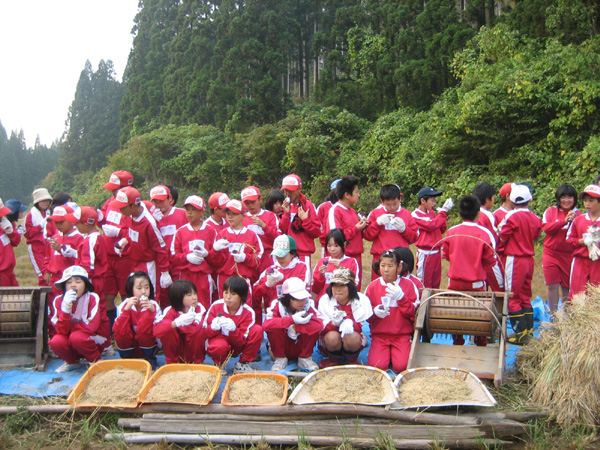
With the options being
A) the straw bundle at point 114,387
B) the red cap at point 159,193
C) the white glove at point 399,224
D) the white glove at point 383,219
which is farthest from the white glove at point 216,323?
the white glove at point 399,224

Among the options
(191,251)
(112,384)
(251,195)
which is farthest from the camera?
(251,195)

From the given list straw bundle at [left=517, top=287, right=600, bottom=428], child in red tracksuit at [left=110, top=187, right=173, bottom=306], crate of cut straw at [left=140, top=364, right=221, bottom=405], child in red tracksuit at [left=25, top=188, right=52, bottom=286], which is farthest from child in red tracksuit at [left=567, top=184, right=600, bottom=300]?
child in red tracksuit at [left=25, top=188, right=52, bottom=286]

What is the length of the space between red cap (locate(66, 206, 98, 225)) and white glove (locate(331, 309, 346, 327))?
3111 mm

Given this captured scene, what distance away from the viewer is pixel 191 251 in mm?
5766

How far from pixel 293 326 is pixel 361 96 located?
18.2 meters

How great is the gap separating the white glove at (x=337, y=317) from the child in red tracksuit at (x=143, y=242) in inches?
89.2

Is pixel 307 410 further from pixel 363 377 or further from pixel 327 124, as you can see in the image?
pixel 327 124

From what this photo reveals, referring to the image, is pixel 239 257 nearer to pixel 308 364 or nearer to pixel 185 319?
pixel 185 319

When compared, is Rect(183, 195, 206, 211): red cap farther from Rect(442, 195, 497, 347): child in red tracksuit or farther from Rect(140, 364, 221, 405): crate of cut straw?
Rect(442, 195, 497, 347): child in red tracksuit

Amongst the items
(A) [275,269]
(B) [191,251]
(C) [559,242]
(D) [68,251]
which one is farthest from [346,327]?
(D) [68,251]

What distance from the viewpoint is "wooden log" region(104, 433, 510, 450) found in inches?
144

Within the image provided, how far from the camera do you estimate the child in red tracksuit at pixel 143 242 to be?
5977 mm

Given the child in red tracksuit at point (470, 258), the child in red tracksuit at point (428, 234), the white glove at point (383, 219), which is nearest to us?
the child in red tracksuit at point (470, 258)

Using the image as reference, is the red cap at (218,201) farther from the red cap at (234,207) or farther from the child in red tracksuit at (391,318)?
the child in red tracksuit at (391,318)
